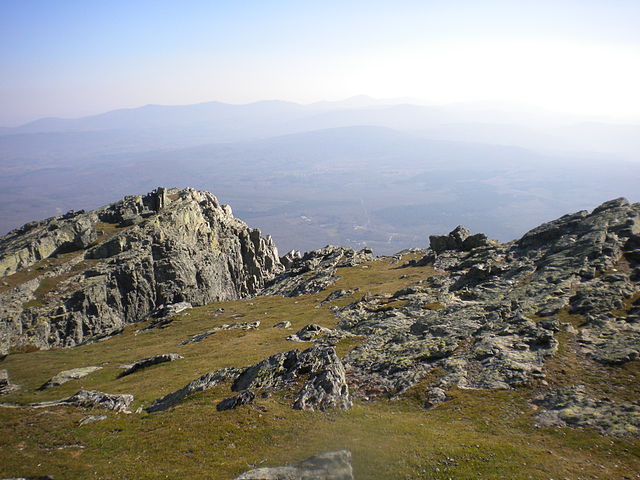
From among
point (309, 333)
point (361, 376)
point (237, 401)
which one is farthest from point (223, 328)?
point (237, 401)

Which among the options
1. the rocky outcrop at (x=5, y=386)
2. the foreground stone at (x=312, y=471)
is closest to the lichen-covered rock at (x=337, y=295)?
the rocky outcrop at (x=5, y=386)

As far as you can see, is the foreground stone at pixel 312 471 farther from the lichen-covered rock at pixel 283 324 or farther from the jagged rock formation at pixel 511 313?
the lichen-covered rock at pixel 283 324

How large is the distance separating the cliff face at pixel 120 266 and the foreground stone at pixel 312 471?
293 ft

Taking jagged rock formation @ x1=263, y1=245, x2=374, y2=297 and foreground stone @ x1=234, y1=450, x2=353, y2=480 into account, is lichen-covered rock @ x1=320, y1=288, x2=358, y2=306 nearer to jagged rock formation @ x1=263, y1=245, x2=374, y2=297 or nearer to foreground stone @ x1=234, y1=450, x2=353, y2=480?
jagged rock formation @ x1=263, y1=245, x2=374, y2=297

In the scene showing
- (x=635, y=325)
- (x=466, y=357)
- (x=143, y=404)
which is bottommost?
(x=143, y=404)

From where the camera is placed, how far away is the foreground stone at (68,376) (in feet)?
181

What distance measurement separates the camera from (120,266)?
109m

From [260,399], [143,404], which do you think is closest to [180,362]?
[143,404]

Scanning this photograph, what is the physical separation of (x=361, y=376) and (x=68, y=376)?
46.9 m

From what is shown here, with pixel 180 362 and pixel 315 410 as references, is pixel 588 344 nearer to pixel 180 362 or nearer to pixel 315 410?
pixel 315 410

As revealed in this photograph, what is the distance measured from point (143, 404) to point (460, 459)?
33135 millimetres

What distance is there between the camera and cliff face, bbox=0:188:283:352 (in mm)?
94000

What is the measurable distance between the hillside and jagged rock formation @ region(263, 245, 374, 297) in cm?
1106

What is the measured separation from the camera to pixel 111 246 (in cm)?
11525
